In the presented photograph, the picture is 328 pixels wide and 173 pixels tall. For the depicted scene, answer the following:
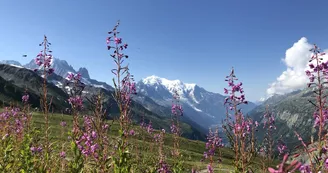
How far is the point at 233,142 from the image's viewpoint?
21.2 ft

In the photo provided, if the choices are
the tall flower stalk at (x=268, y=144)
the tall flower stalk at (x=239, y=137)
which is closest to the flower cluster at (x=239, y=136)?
the tall flower stalk at (x=239, y=137)

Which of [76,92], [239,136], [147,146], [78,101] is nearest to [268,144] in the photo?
[239,136]

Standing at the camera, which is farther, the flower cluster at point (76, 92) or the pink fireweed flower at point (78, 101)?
the pink fireweed flower at point (78, 101)

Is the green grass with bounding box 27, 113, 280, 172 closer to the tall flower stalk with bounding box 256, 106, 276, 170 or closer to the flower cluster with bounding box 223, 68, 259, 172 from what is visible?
the tall flower stalk with bounding box 256, 106, 276, 170

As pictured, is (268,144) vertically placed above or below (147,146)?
above

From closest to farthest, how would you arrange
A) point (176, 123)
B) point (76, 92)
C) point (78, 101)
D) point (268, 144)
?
1. point (76, 92)
2. point (78, 101)
3. point (268, 144)
4. point (176, 123)

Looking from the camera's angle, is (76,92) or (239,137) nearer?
(239,137)

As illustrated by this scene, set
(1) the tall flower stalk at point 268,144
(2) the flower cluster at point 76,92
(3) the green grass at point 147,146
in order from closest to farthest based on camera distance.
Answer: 1. (2) the flower cluster at point 76,92
2. (1) the tall flower stalk at point 268,144
3. (3) the green grass at point 147,146

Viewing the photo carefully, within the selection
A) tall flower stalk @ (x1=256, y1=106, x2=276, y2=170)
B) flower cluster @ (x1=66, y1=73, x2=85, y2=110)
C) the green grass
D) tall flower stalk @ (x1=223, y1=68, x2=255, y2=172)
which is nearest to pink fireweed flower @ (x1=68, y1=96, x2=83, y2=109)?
flower cluster @ (x1=66, y1=73, x2=85, y2=110)

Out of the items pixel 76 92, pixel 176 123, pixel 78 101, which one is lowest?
pixel 176 123

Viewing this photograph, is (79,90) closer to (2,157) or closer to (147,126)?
(2,157)

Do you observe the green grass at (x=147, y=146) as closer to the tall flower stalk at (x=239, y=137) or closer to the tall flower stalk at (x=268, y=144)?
the tall flower stalk at (x=268, y=144)

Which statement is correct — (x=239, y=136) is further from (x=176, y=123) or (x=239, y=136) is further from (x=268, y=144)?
(x=176, y=123)

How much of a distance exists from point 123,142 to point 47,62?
4099 mm
